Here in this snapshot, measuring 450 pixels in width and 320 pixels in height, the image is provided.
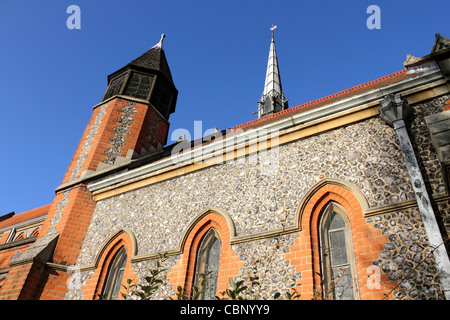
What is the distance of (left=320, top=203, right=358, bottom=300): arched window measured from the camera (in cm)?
505

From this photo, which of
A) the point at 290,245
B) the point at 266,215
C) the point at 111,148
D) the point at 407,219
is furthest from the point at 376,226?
the point at 111,148

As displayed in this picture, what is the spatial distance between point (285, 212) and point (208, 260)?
6.43 feet

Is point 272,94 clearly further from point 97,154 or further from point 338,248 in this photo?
point 338,248

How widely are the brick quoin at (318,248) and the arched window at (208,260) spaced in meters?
1.66

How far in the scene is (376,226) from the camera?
512 cm

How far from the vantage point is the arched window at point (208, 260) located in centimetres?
646

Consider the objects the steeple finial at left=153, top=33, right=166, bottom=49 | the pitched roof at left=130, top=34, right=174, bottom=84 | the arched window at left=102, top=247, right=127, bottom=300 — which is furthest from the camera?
the steeple finial at left=153, top=33, right=166, bottom=49

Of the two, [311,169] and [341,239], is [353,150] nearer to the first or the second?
[311,169]

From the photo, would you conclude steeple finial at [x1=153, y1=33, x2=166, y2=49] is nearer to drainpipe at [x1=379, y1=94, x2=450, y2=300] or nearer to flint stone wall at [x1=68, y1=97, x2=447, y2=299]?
flint stone wall at [x1=68, y1=97, x2=447, y2=299]

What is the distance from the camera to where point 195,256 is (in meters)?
6.88

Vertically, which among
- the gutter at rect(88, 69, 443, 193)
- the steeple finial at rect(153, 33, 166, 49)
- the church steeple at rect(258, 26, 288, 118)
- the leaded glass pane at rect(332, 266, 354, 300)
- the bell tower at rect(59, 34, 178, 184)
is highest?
the church steeple at rect(258, 26, 288, 118)

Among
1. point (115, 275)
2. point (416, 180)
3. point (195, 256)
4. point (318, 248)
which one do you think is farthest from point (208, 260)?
point (416, 180)

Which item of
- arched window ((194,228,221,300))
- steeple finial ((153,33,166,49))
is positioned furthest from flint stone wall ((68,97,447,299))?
steeple finial ((153,33,166,49))

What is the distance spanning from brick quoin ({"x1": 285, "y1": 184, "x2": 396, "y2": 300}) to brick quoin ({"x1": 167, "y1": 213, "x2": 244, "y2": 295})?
113 centimetres
